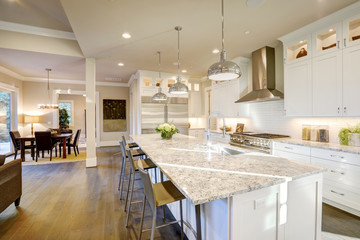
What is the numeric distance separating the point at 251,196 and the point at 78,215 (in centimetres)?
235

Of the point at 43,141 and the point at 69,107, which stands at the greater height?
the point at 69,107

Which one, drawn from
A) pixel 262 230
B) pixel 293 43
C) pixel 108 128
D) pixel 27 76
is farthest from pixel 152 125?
pixel 27 76

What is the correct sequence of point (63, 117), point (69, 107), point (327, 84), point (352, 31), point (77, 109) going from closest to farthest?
point (352, 31), point (327, 84), point (63, 117), point (69, 107), point (77, 109)

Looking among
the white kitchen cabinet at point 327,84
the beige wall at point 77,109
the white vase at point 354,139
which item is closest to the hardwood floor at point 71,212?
the white vase at point 354,139

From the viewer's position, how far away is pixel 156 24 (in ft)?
9.16

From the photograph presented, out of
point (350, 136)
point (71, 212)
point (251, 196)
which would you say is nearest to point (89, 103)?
point (71, 212)

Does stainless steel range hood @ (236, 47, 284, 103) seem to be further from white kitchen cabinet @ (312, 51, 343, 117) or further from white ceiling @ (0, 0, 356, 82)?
white kitchen cabinet @ (312, 51, 343, 117)

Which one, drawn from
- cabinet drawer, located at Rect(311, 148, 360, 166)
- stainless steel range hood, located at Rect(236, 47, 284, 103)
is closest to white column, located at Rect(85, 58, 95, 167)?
stainless steel range hood, located at Rect(236, 47, 284, 103)

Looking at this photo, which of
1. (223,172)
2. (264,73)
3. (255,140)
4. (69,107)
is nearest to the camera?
(223,172)

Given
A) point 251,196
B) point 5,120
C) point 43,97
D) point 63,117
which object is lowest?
point 251,196

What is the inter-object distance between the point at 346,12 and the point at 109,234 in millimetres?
4325

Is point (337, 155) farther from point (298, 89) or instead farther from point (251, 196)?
point (251, 196)

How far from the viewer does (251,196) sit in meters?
1.18

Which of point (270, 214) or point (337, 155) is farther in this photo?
point (337, 155)
